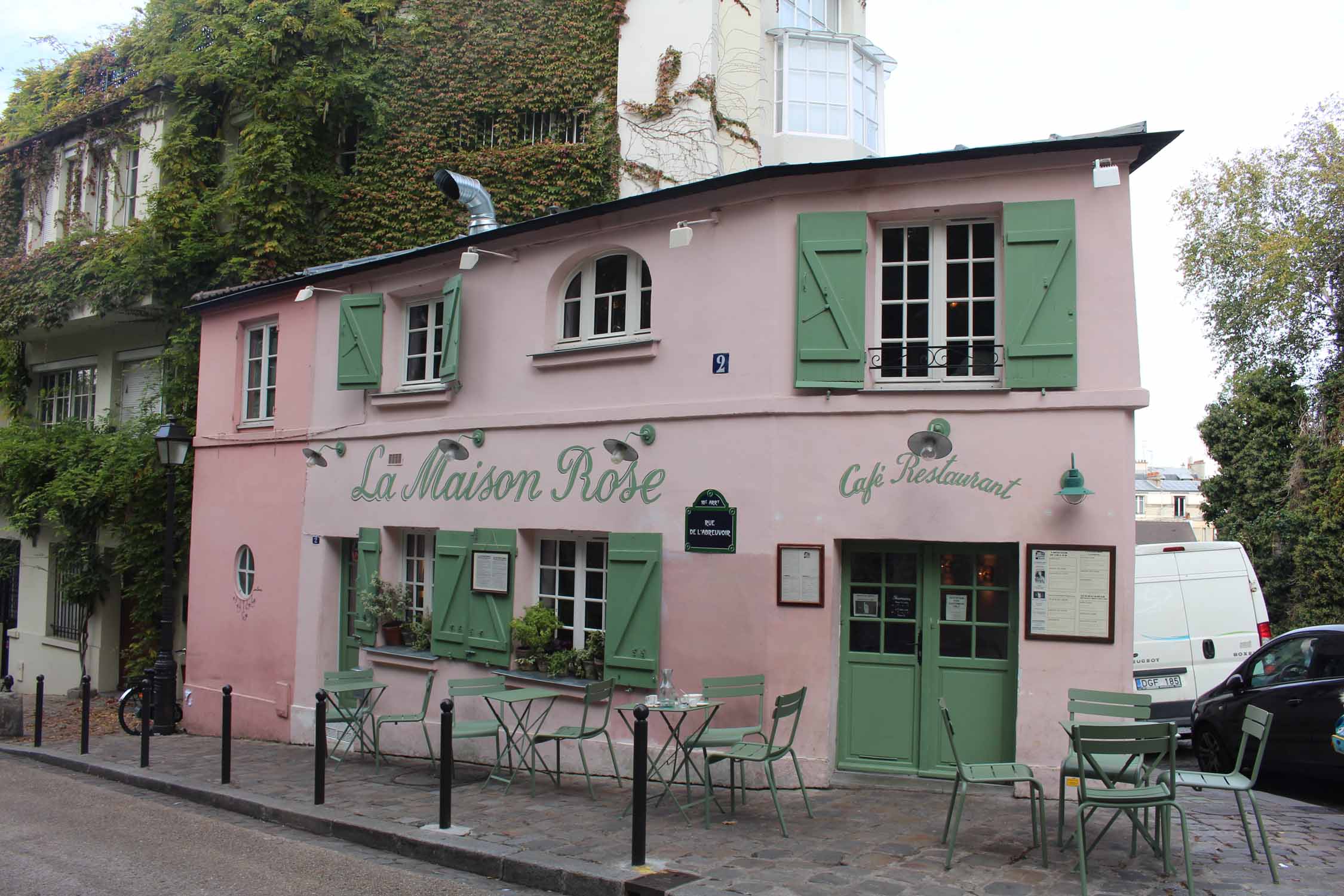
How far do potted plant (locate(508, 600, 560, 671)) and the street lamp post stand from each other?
5.62m

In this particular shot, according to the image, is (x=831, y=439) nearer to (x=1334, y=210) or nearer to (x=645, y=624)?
(x=645, y=624)

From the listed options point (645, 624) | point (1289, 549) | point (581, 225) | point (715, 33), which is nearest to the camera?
point (645, 624)

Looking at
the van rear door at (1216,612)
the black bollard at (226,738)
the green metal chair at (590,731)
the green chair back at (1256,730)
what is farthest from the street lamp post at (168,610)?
the van rear door at (1216,612)

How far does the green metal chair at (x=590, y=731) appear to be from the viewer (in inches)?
339

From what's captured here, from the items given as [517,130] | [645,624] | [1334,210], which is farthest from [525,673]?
[1334,210]

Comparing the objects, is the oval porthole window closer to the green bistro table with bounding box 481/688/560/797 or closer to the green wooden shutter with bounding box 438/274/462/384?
the green wooden shutter with bounding box 438/274/462/384

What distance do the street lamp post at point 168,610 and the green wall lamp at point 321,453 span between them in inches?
69.6

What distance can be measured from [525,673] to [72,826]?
13.0 ft

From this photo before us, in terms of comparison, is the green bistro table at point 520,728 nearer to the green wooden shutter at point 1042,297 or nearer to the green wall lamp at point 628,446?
the green wall lamp at point 628,446

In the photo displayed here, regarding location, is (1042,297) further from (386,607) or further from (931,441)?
(386,607)

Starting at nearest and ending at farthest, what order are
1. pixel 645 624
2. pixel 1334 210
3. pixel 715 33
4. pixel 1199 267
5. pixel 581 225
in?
pixel 645 624 → pixel 581 225 → pixel 715 33 → pixel 1334 210 → pixel 1199 267

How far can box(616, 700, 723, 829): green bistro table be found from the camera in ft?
25.7

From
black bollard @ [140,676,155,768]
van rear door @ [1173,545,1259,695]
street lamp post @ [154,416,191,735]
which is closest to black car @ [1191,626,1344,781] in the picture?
van rear door @ [1173,545,1259,695]

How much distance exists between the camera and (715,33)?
1738 cm
